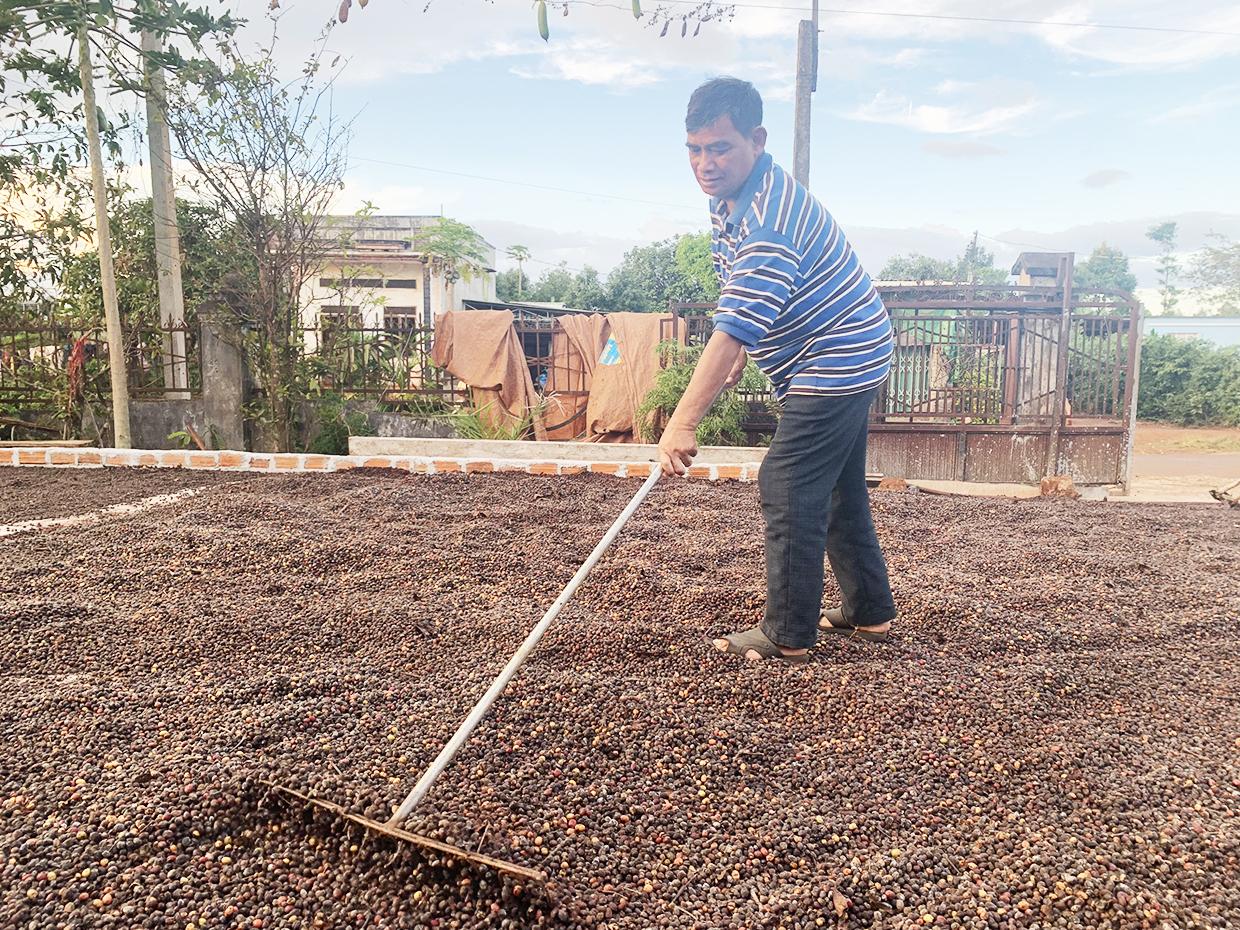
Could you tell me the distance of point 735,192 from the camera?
2.36 m

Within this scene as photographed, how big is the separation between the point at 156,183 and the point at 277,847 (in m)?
8.19

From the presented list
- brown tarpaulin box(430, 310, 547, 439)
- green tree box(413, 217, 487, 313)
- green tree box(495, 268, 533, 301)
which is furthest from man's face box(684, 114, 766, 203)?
green tree box(495, 268, 533, 301)

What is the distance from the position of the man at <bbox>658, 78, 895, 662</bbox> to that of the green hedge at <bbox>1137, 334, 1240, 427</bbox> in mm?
19284

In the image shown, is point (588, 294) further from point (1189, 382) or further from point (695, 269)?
point (1189, 382)

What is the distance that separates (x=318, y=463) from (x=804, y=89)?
7.04m

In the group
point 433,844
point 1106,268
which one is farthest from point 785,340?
point 1106,268

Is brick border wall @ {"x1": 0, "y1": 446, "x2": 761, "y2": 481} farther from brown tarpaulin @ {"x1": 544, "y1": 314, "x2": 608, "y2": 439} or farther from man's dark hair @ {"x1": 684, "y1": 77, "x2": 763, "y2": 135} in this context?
man's dark hair @ {"x1": 684, "y1": 77, "x2": 763, "y2": 135}

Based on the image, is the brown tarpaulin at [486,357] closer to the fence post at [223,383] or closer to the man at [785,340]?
the fence post at [223,383]

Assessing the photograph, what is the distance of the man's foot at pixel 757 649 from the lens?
93.8 inches

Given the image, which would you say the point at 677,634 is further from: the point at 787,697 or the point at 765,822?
the point at 765,822

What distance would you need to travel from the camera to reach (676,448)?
2238mm

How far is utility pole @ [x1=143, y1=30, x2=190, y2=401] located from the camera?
25.8ft

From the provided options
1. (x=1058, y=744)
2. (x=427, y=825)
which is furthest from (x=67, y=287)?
(x=1058, y=744)

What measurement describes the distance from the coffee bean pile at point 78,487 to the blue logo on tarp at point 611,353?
3770 mm
